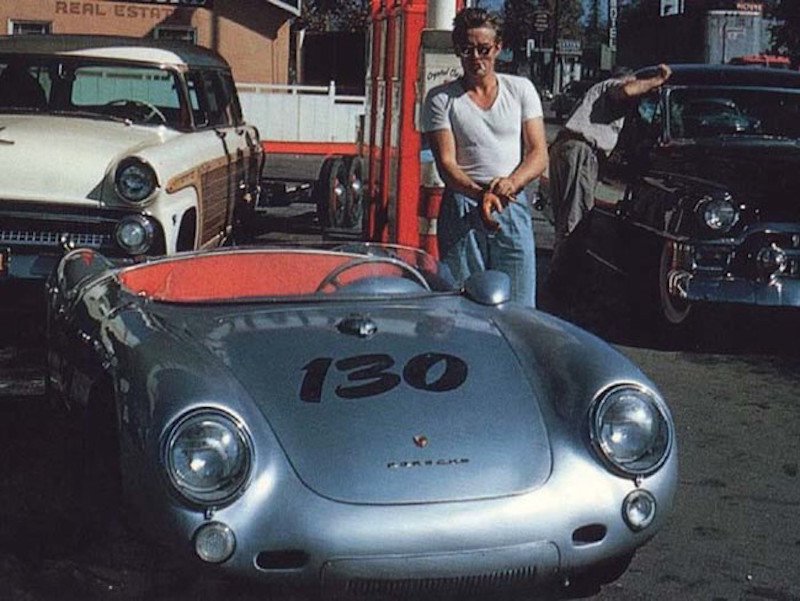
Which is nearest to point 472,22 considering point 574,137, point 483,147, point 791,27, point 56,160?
point 483,147

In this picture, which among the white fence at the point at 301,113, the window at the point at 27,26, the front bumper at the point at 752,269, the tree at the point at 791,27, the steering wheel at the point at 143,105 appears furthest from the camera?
the tree at the point at 791,27

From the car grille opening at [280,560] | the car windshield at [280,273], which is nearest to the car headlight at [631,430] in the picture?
the car grille opening at [280,560]

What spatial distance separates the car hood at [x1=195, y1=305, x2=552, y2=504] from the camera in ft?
11.5

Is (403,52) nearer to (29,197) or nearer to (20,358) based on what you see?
(29,197)

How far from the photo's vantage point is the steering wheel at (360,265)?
468 centimetres

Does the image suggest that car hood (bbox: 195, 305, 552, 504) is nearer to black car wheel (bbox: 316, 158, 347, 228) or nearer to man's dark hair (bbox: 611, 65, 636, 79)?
man's dark hair (bbox: 611, 65, 636, 79)

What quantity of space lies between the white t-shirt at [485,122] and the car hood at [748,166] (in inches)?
80.7

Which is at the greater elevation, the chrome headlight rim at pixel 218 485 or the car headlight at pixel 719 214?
the car headlight at pixel 719 214

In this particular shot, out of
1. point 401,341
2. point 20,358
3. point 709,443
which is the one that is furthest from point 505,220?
point 20,358

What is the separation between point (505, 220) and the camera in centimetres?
559

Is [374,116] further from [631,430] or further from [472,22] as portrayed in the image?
[631,430]

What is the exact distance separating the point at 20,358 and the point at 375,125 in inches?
166

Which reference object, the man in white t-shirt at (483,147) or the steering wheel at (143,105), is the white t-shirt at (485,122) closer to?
the man in white t-shirt at (483,147)

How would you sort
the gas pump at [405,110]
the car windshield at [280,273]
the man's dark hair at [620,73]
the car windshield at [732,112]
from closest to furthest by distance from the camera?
the car windshield at [280,273]
the gas pump at [405,110]
the car windshield at [732,112]
the man's dark hair at [620,73]
